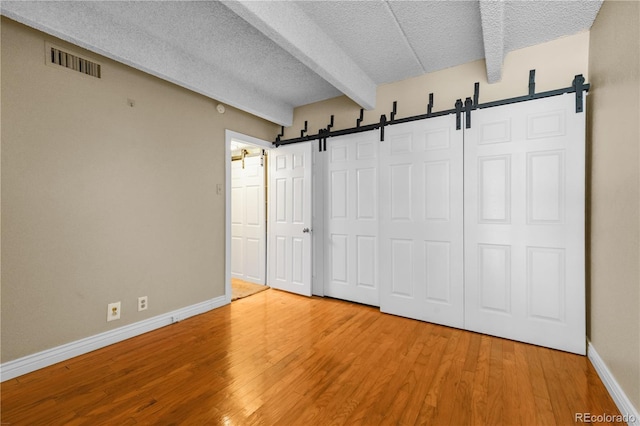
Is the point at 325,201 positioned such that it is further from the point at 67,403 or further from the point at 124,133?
the point at 67,403

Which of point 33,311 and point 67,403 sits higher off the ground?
point 33,311

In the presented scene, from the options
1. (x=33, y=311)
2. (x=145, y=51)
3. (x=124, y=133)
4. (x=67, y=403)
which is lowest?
(x=67, y=403)

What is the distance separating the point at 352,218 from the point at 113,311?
2649mm

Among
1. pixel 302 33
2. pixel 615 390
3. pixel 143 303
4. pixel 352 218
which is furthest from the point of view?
pixel 352 218

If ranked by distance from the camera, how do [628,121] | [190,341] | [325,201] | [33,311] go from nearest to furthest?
[628,121]
[33,311]
[190,341]
[325,201]

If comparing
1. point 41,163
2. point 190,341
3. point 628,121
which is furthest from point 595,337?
point 41,163

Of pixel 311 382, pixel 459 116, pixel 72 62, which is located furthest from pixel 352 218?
pixel 72 62

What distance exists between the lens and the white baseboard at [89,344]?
1959mm

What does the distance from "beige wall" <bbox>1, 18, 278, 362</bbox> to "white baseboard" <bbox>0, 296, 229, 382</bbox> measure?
0.05 m

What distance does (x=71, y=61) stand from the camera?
2.22 metres

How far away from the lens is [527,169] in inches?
96.3

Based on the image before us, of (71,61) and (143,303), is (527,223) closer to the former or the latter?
(143,303)

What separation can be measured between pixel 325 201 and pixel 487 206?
1916 millimetres

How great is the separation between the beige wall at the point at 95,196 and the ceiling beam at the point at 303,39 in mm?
1572
